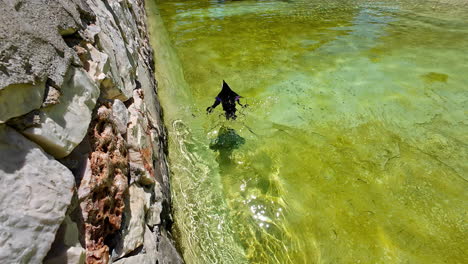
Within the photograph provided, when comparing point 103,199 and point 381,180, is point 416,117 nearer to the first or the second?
point 381,180

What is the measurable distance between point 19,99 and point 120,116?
1115 millimetres

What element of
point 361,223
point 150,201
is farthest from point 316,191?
point 150,201

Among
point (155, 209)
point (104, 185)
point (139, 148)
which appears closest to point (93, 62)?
point (139, 148)

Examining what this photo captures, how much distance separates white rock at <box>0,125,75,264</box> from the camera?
909 mm

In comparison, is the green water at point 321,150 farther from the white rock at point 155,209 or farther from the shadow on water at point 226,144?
the white rock at point 155,209

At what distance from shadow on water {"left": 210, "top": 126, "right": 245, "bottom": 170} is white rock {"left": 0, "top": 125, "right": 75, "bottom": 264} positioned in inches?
89.5

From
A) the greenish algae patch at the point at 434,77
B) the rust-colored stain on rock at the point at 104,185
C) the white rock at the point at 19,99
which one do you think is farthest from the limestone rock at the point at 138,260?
the greenish algae patch at the point at 434,77

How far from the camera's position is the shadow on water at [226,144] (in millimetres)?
3352

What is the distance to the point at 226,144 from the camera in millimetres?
3627

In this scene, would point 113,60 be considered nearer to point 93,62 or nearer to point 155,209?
point 93,62

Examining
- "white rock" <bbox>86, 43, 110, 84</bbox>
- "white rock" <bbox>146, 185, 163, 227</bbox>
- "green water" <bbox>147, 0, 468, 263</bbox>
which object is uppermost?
"white rock" <bbox>86, 43, 110, 84</bbox>

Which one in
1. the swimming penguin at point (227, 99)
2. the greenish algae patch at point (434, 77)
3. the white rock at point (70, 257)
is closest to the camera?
the white rock at point (70, 257)

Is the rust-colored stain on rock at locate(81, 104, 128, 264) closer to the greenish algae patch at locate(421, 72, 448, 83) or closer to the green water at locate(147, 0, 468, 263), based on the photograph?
the green water at locate(147, 0, 468, 263)

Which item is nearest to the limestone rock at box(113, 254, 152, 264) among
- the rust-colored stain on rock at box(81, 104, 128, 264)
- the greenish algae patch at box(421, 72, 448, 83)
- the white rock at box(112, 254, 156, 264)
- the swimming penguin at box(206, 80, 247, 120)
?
the white rock at box(112, 254, 156, 264)
